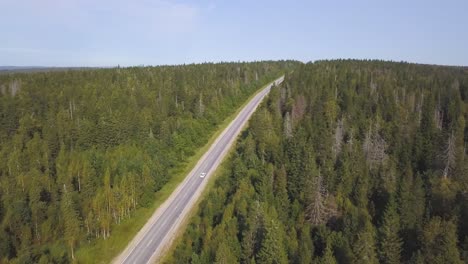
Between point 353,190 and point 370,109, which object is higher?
point 370,109

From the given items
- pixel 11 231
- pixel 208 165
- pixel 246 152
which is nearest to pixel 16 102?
pixel 11 231

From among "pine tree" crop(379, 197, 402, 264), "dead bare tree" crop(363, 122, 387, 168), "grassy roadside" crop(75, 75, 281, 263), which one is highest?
"dead bare tree" crop(363, 122, 387, 168)

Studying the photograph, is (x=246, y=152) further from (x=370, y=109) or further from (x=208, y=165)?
(x=370, y=109)

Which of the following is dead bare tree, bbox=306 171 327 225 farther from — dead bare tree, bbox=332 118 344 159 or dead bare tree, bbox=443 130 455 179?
dead bare tree, bbox=443 130 455 179

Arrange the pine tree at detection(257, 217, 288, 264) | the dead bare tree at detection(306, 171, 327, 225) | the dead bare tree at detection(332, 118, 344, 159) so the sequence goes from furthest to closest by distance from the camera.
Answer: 1. the dead bare tree at detection(332, 118, 344, 159)
2. the dead bare tree at detection(306, 171, 327, 225)
3. the pine tree at detection(257, 217, 288, 264)

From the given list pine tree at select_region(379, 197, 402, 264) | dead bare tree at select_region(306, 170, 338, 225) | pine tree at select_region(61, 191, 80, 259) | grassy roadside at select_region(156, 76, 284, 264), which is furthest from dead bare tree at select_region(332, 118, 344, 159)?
pine tree at select_region(61, 191, 80, 259)

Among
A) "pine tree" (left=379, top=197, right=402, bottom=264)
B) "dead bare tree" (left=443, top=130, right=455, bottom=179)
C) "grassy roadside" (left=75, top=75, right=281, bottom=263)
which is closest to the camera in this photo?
"pine tree" (left=379, top=197, right=402, bottom=264)

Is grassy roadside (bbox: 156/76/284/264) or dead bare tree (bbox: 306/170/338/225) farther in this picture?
dead bare tree (bbox: 306/170/338/225)
